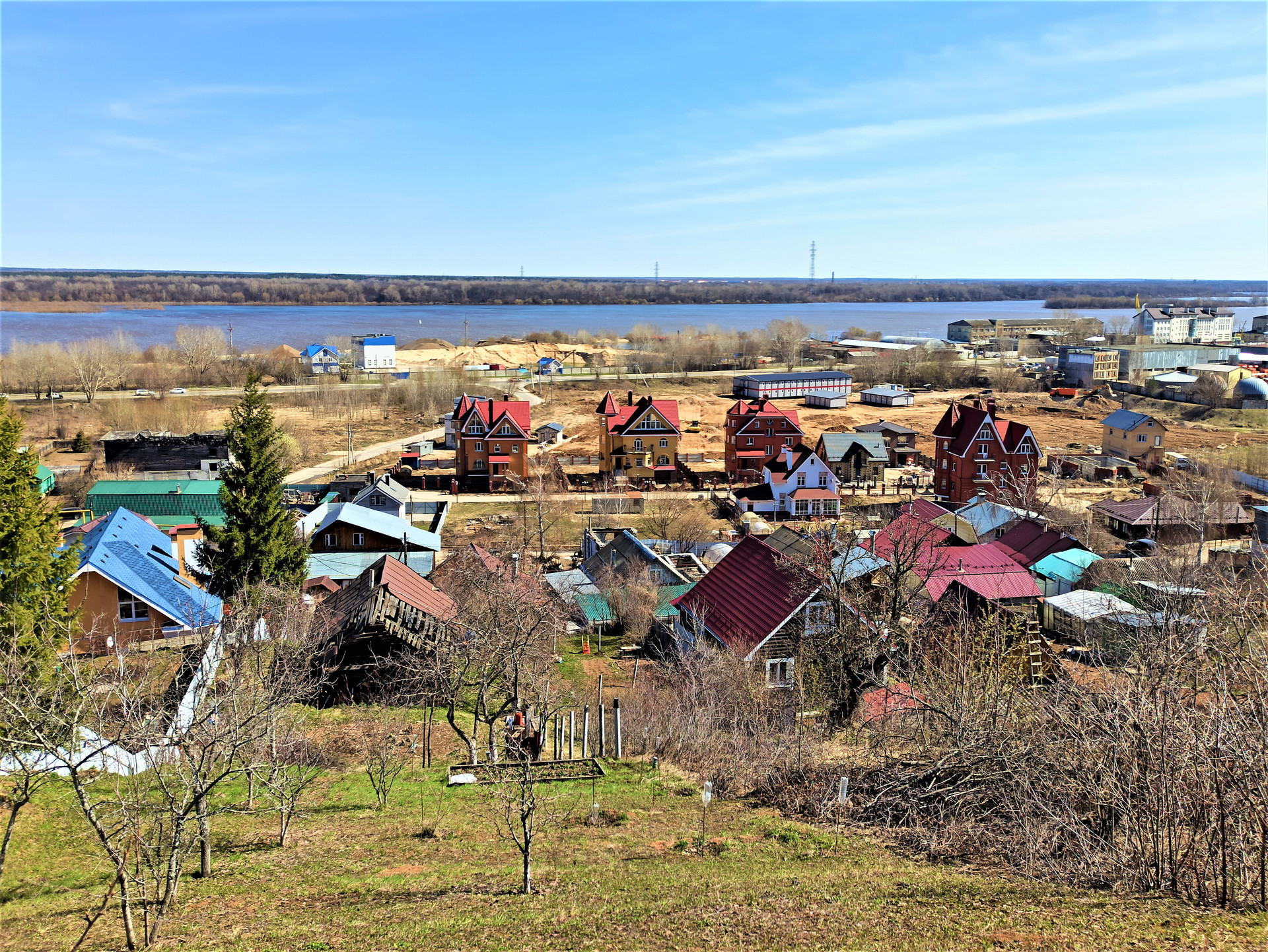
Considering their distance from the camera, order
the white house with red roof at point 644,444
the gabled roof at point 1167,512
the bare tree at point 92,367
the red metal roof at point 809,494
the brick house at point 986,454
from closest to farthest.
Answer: the gabled roof at point 1167,512
the red metal roof at point 809,494
the brick house at point 986,454
the white house with red roof at point 644,444
the bare tree at point 92,367

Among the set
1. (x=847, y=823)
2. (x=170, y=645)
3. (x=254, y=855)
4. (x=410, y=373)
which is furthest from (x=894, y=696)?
(x=410, y=373)

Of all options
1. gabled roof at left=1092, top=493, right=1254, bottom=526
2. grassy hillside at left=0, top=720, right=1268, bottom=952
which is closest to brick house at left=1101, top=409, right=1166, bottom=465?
gabled roof at left=1092, top=493, right=1254, bottom=526

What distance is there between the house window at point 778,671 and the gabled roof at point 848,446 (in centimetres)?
3413

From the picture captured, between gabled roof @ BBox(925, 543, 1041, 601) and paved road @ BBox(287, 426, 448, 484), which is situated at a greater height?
gabled roof @ BBox(925, 543, 1041, 601)

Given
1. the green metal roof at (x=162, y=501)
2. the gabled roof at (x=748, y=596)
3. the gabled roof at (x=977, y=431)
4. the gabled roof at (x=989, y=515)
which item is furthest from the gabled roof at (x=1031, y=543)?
the green metal roof at (x=162, y=501)

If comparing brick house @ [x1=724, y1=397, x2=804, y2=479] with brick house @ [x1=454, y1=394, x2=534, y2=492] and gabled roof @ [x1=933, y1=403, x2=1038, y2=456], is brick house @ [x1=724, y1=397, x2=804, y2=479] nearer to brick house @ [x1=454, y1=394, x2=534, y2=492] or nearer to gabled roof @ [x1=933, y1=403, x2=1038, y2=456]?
gabled roof @ [x1=933, y1=403, x2=1038, y2=456]

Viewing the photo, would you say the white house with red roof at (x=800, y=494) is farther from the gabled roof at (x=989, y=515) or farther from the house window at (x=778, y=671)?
the house window at (x=778, y=671)

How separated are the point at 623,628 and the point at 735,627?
755 cm

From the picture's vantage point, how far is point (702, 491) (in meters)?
52.5

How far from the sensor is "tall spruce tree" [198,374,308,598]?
76.6 ft

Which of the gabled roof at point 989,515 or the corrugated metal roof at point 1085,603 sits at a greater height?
the gabled roof at point 989,515

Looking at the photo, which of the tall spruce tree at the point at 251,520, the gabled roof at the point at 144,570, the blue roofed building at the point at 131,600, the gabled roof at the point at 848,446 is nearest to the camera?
the blue roofed building at the point at 131,600

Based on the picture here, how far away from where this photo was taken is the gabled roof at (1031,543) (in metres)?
32.2

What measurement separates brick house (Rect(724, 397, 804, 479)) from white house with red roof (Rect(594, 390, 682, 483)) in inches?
133
